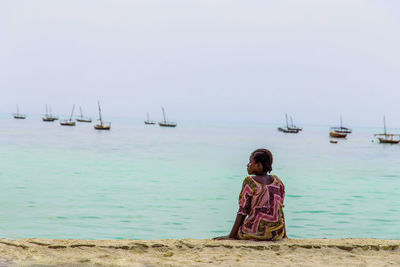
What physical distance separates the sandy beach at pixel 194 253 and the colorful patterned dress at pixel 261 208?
0.14 meters

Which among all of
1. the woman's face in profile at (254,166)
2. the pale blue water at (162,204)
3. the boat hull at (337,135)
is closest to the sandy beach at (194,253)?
the woman's face in profile at (254,166)

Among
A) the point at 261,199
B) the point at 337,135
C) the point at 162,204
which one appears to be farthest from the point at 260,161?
the point at 337,135

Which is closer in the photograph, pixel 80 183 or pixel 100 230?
pixel 100 230

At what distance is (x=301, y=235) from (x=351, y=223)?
97.2 inches

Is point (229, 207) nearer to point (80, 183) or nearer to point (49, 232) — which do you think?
point (49, 232)

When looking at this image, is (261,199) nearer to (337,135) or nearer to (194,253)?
(194,253)

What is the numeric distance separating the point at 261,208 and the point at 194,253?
82 cm

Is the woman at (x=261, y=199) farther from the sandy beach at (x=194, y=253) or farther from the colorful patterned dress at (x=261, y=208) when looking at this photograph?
the sandy beach at (x=194, y=253)

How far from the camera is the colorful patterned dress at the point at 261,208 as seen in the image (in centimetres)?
506

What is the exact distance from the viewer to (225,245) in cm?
500

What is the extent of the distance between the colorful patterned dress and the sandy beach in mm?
140

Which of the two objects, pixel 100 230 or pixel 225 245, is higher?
pixel 225 245

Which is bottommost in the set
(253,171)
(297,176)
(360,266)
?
(297,176)

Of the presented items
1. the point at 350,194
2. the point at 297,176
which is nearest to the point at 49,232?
the point at 350,194
